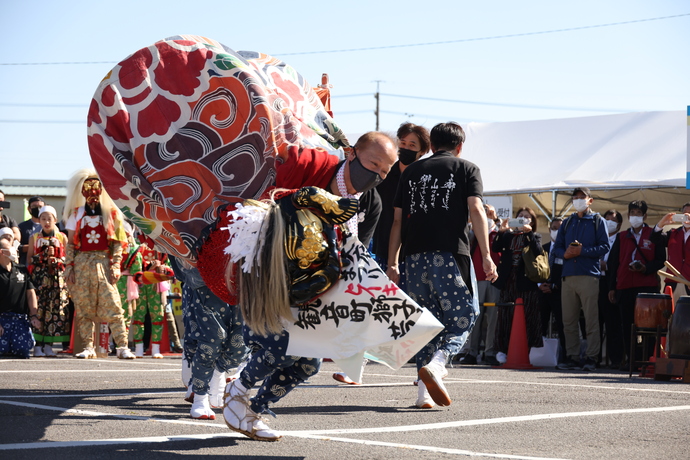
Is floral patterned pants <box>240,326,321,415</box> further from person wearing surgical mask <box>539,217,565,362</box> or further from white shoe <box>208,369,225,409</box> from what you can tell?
person wearing surgical mask <box>539,217,565,362</box>

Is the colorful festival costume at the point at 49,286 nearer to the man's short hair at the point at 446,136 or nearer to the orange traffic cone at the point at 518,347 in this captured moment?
the orange traffic cone at the point at 518,347

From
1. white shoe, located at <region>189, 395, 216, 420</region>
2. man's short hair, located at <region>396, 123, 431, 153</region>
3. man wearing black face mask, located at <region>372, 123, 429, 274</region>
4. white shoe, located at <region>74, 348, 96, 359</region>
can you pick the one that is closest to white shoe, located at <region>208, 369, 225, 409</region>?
white shoe, located at <region>189, 395, 216, 420</region>

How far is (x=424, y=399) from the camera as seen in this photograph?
21.5 ft

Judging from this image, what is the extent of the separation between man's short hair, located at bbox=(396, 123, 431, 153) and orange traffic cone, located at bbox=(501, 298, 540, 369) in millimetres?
4795

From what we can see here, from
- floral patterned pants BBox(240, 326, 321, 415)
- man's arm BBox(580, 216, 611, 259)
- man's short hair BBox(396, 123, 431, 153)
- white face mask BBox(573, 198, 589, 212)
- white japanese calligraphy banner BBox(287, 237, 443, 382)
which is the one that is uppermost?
man's short hair BBox(396, 123, 431, 153)

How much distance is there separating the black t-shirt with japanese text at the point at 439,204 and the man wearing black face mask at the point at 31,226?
9.19 metres

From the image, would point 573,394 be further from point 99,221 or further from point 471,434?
point 99,221

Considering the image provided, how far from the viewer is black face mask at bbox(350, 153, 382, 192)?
4.93m

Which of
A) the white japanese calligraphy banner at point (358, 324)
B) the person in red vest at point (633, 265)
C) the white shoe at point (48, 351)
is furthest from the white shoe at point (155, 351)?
the white japanese calligraphy banner at point (358, 324)

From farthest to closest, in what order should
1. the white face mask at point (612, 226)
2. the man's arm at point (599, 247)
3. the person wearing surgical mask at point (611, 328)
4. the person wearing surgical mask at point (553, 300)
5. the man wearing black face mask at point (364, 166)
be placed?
the white face mask at point (612, 226) < the person wearing surgical mask at point (553, 300) < the person wearing surgical mask at point (611, 328) < the man's arm at point (599, 247) < the man wearing black face mask at point (364, 166)

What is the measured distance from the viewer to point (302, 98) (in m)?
5.64

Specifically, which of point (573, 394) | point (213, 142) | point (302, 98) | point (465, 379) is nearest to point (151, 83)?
point (213, 142)

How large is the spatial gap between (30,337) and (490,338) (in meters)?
6.37

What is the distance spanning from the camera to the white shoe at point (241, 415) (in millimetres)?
4738
